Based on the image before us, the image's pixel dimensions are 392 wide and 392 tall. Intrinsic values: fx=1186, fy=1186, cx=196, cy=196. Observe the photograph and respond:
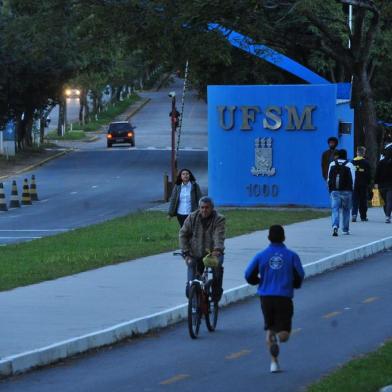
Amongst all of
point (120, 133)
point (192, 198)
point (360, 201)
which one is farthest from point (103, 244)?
point (120, 133)

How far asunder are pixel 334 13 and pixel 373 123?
4567 millimetres

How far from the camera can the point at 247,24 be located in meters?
32.3

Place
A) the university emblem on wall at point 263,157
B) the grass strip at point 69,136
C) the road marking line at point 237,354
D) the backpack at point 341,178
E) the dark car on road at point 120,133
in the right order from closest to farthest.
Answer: the road marking line at point 237,354 → the backpack at point 341,178 → the university emblem on wall at point 263,157 → the dark car on road at point 120,133 → the grass strip at point 69,136

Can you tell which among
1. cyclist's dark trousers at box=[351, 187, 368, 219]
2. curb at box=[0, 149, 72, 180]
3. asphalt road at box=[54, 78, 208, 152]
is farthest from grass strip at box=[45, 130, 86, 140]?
cyclist's dark trousers at box=[351, 187, 368, 219]

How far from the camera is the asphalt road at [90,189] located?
33.2 metres

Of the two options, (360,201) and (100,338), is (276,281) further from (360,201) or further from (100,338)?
(360,201)

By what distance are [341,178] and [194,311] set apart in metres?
11.7

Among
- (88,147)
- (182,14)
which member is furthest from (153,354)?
(88,147)

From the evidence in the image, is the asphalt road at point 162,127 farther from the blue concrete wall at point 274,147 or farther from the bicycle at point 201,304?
the bicycle at point 201,304

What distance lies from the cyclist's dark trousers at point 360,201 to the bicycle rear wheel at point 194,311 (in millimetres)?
A: 14960

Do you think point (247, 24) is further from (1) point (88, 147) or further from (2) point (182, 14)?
(1) point (88, 147)

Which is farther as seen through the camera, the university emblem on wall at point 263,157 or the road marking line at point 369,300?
the university emblem on wall at point 263,157

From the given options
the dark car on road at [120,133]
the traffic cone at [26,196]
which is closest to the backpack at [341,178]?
the traffic cone at [26,196]

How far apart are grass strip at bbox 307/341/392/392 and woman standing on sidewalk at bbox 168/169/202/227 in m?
9.11
